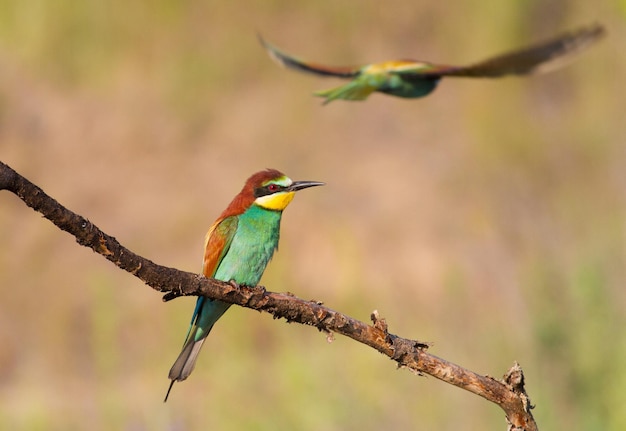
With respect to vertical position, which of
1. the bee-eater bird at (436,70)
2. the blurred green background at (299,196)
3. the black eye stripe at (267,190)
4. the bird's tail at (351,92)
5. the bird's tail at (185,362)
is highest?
the blurred green background at (299,196)

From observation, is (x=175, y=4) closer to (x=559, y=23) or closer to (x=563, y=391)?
(x=559, y=23)

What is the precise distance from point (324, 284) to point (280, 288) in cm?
80

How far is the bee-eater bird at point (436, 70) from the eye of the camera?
2074mm

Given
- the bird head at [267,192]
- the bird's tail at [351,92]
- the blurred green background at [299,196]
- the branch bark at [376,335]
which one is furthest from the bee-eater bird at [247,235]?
the blurred green background at [299,196]

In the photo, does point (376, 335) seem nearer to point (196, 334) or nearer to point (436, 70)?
point (196, 334)

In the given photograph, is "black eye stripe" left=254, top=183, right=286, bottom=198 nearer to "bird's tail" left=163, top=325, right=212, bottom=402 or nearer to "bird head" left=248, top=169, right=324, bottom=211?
"bird head" left=248, top=169, right=324, bottom=211

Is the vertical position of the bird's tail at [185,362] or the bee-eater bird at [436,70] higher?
the bee-eater bird at [436,70]

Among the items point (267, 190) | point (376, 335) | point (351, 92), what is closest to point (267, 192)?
point (267, 190)

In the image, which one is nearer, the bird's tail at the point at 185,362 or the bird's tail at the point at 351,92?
the bird's tail at the point at 185,362

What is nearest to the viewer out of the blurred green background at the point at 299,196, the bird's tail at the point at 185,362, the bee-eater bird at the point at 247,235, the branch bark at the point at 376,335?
the branch bark at the point at 376,335

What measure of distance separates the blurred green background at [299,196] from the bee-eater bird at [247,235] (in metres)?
0.94

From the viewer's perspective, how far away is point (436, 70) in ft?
7.43

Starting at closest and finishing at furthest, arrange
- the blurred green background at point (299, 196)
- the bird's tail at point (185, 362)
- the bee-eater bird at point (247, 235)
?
1. the bird's tail at point (185, 362)
2. the bee-eater bird at point (247, 235)
3. the blurred green background at point (299, 196)

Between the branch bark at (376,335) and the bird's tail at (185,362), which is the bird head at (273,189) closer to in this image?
the bird's tail at (185,362)
